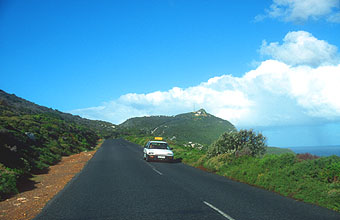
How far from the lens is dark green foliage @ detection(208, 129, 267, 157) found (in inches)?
688

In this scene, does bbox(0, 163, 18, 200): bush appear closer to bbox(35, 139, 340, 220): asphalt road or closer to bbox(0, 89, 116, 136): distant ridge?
bbox(35, 139, 340, 220): asphalt road

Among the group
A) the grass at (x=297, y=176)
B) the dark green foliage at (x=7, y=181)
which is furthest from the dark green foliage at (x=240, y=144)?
the dark green foliage at (x=7, y=181)

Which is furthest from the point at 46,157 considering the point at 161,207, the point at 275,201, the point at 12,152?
the point at 275,201

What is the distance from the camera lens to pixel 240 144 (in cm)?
1827

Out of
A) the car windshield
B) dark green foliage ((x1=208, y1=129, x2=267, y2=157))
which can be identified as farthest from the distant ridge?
dark green foliage ((x1=208, y1=129, x2=267, y2=157))

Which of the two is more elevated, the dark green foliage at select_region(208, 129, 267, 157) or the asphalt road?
the dark green foliage at select_region(208, 129, 267, 157)

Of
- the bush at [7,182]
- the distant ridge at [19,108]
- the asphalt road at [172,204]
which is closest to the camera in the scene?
the asphalt road at [172,204]

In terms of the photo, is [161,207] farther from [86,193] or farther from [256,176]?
[256,176]

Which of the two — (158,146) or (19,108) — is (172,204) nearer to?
(158,146)

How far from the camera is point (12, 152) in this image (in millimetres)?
13570

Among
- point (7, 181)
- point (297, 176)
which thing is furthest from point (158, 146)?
point (297, 176)

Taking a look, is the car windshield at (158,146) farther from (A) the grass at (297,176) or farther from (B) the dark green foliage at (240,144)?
(A) the grass at (297,176)

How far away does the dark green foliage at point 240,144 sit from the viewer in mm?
17467

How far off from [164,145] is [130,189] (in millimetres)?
12529
